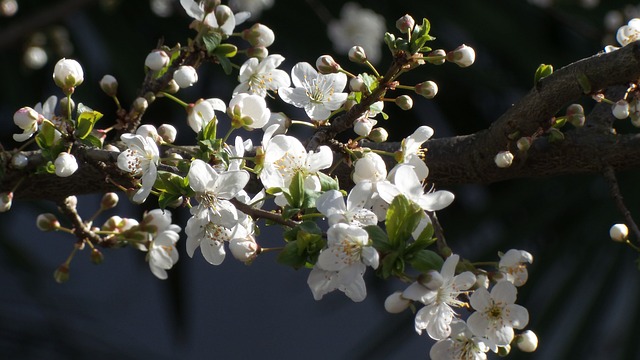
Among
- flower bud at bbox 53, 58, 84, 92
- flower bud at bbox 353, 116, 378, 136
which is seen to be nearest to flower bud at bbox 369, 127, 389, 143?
flower bud at bbox 353, 116, 378, 136

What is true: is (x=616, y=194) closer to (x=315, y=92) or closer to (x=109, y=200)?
(x=315, y=92)

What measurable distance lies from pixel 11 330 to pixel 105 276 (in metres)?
0.69

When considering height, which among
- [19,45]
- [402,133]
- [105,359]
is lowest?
[105,359]

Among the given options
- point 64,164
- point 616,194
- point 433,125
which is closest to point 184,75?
point 64,164

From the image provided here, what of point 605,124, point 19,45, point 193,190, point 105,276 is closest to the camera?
point 193,190

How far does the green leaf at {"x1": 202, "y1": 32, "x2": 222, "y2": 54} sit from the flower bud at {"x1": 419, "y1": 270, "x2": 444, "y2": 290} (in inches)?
10.9

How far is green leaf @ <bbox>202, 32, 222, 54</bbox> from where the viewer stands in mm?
738

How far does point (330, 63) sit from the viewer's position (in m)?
0.69

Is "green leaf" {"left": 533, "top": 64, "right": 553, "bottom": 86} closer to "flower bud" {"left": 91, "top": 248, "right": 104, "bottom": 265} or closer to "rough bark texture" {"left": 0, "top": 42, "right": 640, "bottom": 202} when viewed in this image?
"rough bark texture" {"left": 0, "top": 42, "right": 640, "bottom": 202}

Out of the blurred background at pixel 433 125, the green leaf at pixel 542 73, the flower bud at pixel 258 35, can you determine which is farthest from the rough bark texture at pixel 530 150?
the blurred background at pixel 433 125

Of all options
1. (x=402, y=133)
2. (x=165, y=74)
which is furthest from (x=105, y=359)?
(x=165, y=74)

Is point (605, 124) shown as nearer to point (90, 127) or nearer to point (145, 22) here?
point (90, 127)

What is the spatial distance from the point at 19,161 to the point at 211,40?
6.9 inches

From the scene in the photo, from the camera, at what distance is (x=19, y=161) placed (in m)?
0.73
